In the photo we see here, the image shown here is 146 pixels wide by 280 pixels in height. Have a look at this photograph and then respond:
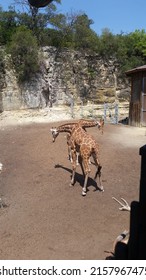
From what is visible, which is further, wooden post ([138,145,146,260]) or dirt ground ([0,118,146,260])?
dirt ground ([0,118,146,260])

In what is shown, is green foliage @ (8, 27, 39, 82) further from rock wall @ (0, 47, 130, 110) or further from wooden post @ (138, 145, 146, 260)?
wooden post @ (138, 145, 146, 260)

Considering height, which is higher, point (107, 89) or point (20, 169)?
point (107, 89)

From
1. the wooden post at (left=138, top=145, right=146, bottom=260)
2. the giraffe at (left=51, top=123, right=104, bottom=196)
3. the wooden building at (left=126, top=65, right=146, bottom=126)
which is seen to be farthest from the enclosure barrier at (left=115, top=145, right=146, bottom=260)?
the wooden building at (left=126, top=65, right=146, bottom=126)

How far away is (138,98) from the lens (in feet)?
63.2

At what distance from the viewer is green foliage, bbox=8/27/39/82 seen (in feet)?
75.8

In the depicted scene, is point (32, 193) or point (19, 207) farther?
point (32, 193)

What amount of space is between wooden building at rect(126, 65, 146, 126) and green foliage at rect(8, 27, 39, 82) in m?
7.25

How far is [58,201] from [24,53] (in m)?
16.5

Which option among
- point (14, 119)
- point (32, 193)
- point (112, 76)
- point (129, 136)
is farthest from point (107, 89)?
point (32, 193)

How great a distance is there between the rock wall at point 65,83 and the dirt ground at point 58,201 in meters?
9.35

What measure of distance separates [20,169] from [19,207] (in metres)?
2.91

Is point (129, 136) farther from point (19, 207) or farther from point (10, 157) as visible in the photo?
point (19, 207)

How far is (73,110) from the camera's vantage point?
23984 millimetres

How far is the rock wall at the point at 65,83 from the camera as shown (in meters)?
23.5
